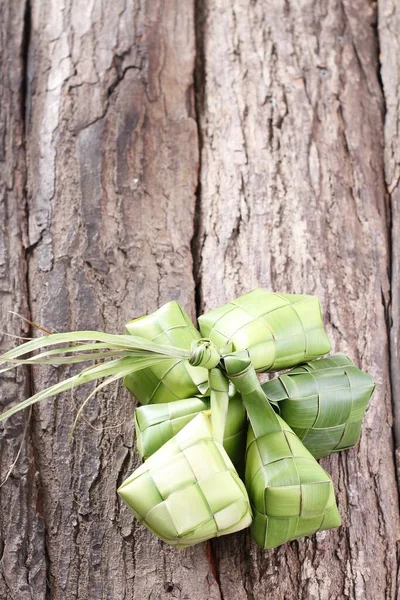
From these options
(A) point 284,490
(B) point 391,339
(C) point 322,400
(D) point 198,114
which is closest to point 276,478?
(A) point 284,490

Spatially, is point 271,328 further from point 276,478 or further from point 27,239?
point 27,239

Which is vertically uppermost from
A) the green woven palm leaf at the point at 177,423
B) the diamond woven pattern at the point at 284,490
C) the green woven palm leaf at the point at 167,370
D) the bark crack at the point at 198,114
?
the bark crack at the point at 198,114

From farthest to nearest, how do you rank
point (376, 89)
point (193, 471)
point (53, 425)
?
point (376, 89)
point (53, 425)
point (193, 471)

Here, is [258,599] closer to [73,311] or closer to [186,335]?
[186,335]

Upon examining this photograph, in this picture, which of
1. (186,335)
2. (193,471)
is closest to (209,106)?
(186,335)

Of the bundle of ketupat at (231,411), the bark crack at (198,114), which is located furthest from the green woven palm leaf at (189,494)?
the bark crack at (198,114)

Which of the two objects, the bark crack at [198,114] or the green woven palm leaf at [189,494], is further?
the bark crack at [198,114]

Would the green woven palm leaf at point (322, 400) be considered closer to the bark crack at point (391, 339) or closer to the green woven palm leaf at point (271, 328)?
the green woven palm leaf at point (271, 328)
